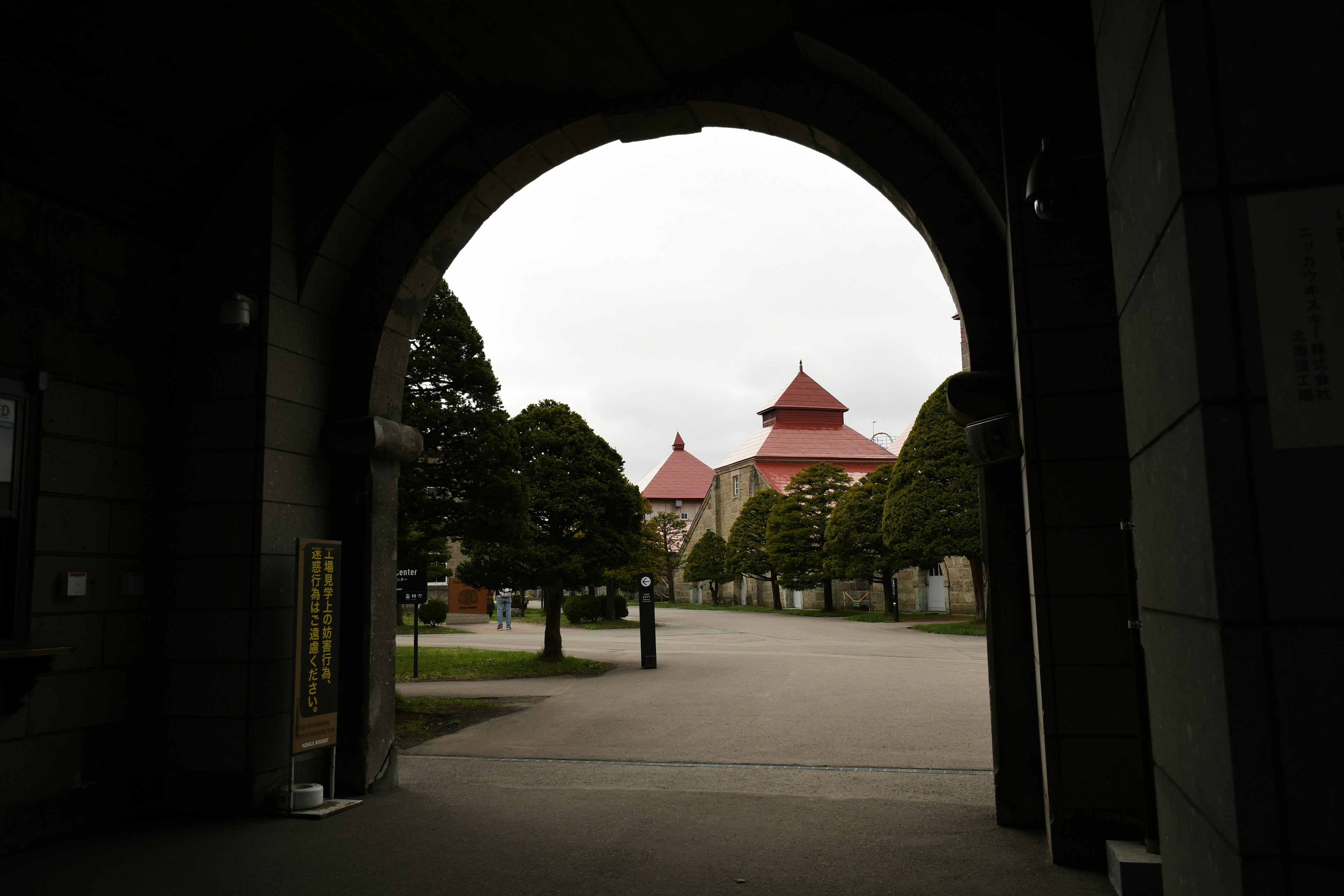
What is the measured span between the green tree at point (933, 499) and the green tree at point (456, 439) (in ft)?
49.7

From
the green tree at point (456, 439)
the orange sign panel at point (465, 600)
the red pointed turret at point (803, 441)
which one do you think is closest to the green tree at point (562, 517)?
the green tree at point (456, 439)

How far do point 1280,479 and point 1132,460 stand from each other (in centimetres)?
85

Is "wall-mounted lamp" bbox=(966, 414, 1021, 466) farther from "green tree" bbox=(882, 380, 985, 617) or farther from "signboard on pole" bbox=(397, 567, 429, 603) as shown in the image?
"green tree" bbox=(882, 380, 985, 617)

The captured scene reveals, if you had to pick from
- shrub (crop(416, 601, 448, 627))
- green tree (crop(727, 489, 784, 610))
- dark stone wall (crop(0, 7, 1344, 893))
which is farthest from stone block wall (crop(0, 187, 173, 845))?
green tree (crop(727, 489, 784, 610))

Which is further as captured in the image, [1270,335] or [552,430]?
[552,430]

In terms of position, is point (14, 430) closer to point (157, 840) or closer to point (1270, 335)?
point (157, 840)

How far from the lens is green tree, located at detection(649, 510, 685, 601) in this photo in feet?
137

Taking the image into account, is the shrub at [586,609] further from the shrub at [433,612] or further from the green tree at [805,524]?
the green tree at [805,524]

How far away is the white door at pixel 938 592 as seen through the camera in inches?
1380

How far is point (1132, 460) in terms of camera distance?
8.70ft

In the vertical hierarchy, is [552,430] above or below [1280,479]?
above

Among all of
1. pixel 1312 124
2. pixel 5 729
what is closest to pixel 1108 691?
pixel 1312 124

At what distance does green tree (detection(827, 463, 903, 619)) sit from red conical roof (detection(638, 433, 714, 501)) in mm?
36427

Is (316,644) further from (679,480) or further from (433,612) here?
(679,480)
